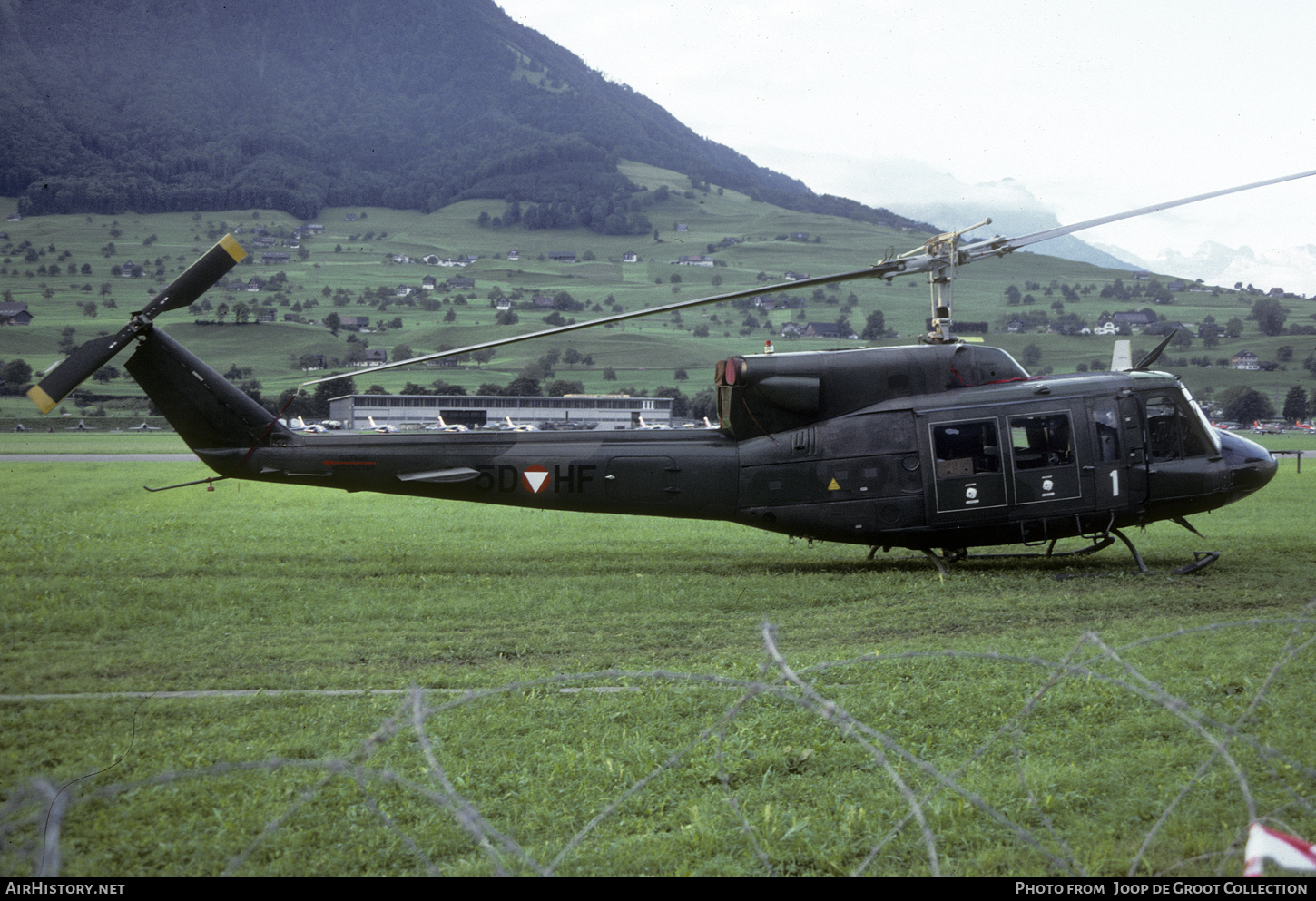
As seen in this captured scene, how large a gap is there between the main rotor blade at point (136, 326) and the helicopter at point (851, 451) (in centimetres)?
3

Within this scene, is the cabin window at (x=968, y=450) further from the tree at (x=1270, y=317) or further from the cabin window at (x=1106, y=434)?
the tree at (x=1270, y=317)

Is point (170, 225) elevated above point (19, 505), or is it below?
above

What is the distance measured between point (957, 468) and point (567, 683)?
690 centimetres

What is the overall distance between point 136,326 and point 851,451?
1025cm

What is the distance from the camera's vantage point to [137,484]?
23.9 m

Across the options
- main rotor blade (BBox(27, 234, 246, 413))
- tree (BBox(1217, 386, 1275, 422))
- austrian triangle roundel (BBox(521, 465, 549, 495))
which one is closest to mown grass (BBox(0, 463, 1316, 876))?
austrian triangle roundel (BBox(521, 465, 549, 495))

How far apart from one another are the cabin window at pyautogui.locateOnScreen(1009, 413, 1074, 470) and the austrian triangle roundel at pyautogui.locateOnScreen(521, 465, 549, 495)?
6.65m

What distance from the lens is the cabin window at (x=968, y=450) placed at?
36.0ft

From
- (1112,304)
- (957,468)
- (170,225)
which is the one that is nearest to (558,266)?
(170,225)

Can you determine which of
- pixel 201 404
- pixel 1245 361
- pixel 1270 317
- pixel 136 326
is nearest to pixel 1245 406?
pixel 1245 361

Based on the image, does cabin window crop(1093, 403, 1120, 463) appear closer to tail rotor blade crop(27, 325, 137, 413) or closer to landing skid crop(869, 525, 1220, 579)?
landing skid crop(869, 525, 1220, 579)

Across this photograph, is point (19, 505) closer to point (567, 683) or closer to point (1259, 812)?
point (567, 683)

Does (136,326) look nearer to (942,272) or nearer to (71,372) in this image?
(71,372)

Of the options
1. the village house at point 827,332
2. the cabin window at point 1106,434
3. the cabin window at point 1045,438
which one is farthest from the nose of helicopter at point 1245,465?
the village house at point 827,332
